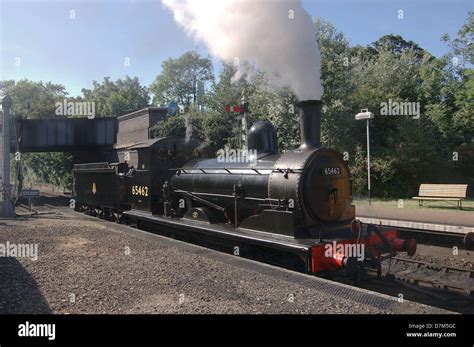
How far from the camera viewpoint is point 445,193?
1617 centimetres

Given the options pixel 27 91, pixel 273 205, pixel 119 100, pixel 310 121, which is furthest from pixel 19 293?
pixel 27 91

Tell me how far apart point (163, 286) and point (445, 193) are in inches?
527

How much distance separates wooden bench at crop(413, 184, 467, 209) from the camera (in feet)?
51.0

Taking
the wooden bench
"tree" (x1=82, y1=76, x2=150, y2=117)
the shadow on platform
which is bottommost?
the shadow on platform

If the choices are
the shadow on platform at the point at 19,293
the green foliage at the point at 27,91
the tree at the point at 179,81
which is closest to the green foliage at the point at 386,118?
A: the shadow on platform at the point at 19,293

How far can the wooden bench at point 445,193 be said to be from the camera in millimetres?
15555

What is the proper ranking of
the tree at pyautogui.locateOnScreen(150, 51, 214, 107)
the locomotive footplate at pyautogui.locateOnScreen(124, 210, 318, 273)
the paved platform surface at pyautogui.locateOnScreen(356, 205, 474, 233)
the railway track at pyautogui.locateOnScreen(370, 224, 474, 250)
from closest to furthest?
the locomotive footplate at pyautogui.locateOnScreen(124, 210, 318, 273)
the railway track at pyautogui.locateOnScreen(370, 224, 474, 250)
the paved platform surface at pyautogui.locateOnScreen(356, 205, 474, 233)
the tree at pyautogui.locateOnScreen(150, 51, 214, 107)

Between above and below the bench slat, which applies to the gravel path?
below

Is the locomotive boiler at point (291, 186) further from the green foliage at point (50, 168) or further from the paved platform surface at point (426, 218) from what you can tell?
the green foliage at point (50, 168)

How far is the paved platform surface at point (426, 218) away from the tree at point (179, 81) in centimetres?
4693

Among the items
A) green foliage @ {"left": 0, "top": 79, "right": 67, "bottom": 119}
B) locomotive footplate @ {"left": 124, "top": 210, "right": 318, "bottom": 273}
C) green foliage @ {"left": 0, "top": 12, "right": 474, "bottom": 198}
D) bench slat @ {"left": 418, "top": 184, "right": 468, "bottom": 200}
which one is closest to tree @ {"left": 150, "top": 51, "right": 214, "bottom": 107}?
green foliage @ {"left": 0, "top": 79, "right": 67, "bottom": 119}

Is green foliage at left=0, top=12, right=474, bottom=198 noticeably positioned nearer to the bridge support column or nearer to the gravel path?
the bridge support column

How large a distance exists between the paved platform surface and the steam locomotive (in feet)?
13.3

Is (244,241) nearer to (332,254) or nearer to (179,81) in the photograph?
(332,254)
